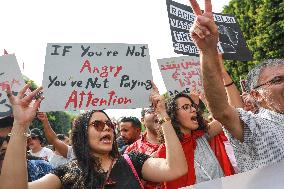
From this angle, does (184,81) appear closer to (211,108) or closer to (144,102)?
(144,102)

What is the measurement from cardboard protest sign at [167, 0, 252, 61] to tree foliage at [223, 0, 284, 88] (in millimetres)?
21044

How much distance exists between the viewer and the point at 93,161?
324cm

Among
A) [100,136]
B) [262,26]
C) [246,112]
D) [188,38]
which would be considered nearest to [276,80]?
[246,112]

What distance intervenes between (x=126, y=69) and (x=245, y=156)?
1.69 m

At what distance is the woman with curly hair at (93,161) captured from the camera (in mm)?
2689

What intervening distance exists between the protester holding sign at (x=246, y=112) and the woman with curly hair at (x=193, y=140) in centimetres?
125

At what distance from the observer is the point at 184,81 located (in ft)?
16.5

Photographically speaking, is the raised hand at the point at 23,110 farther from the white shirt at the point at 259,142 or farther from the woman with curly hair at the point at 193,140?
the woman with curly hair at the point at 193,140

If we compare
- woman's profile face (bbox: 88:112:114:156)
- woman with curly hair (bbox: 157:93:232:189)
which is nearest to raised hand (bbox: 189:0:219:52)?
woman's profile face (bbox: 88:112:114:156)

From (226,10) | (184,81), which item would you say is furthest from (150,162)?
(226,10)

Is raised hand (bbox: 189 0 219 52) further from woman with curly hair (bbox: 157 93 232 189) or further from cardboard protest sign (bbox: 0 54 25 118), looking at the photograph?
cardboard protest sign (bbox: 0 54 25 118)

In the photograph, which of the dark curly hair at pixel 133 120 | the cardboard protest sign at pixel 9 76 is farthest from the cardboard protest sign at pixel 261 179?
the dark curly hair at pixel 133 120

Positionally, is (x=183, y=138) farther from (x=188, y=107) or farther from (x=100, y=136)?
(x=100, y=136)

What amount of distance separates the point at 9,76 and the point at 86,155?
3.71ft
